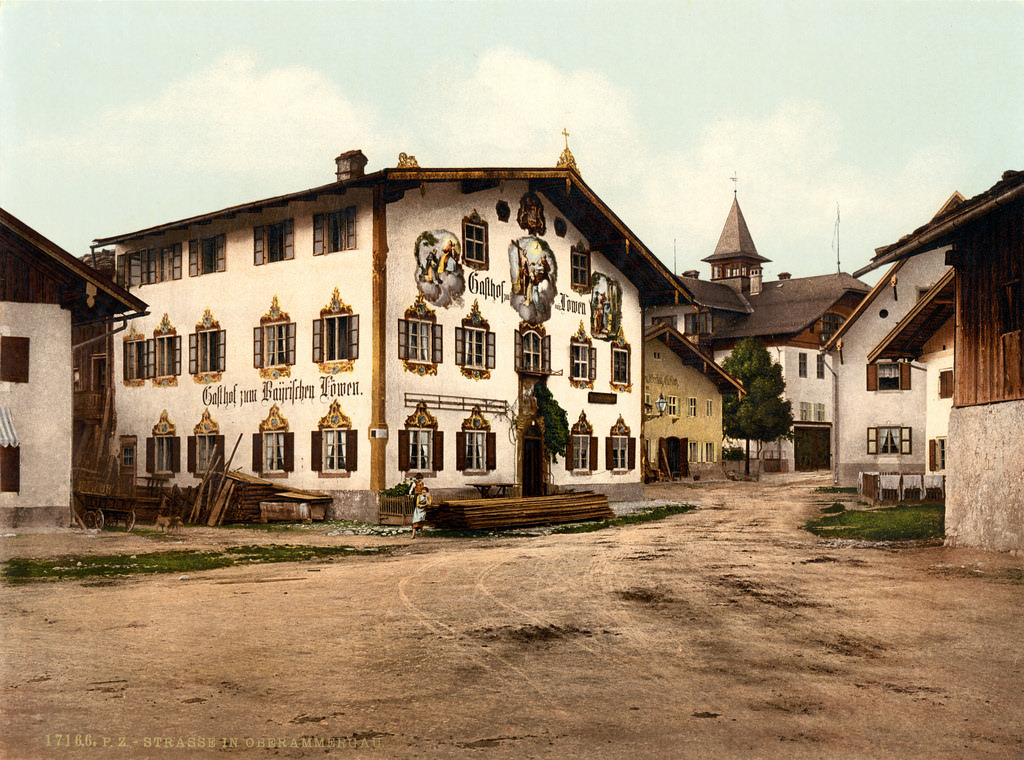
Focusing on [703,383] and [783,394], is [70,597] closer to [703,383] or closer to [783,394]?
[703,383]

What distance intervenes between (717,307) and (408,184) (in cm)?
4219

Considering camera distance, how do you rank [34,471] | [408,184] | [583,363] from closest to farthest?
[34,471] < [408,184] < [583,363]

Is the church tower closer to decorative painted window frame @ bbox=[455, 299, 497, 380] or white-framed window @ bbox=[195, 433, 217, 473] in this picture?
decorative painted window frame @ bbox=[455, 299, 497, 380]

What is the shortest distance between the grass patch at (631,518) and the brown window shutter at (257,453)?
923cm

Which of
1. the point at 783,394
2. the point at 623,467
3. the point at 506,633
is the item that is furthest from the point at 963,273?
the point at 783,394

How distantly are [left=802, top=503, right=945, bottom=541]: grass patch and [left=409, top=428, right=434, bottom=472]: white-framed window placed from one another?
10.1 metres

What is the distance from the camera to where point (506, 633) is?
35.8 ft

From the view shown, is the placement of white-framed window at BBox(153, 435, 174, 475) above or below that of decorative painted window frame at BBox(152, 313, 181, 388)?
below

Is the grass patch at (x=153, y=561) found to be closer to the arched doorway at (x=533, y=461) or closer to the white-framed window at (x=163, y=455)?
the arched doorway at (x=533, y=461)

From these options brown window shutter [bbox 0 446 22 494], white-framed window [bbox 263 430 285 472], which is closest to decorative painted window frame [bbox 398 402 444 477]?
white-framed window [bbox 263 430 285 472]

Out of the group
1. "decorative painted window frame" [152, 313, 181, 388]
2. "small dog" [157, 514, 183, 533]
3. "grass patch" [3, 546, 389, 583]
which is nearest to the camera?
"grass patch" [3, 546, 389, 583]

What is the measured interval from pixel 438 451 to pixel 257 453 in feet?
18.1

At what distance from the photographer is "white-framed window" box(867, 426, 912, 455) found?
45500mm

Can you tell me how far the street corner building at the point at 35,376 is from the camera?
22.2 m
